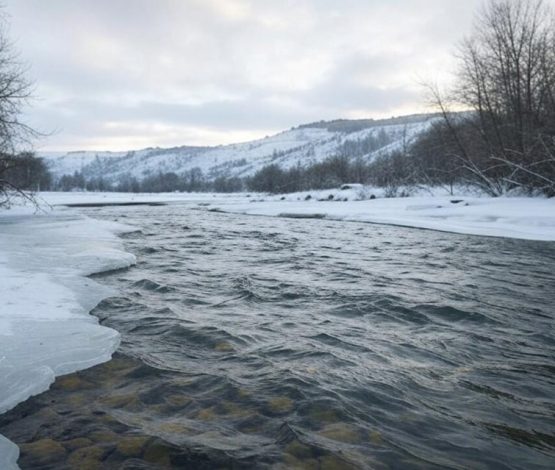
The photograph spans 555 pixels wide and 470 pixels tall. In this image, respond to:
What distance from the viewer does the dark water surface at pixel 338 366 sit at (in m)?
2.61

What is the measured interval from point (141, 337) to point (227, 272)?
3643 millimetres

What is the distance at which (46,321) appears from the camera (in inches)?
179

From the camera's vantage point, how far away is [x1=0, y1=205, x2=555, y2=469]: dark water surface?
2.61m

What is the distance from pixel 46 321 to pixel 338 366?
3188 mm

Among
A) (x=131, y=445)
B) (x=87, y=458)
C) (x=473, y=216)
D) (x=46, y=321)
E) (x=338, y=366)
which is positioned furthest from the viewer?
(x=473, y=216)

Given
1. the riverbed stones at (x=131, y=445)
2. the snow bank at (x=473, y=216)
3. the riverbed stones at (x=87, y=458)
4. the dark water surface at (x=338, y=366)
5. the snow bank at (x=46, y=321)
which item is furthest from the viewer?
the snow bank at (x=473, y=216)

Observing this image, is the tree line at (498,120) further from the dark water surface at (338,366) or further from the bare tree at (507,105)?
the dark water surface at (338,366)

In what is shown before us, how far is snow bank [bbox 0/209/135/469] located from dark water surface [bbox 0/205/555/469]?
0.26 metres

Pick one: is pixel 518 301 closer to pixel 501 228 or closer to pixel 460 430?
pixel 460 430

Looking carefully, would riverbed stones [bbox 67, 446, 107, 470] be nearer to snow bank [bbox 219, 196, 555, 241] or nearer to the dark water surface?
the dark water surface

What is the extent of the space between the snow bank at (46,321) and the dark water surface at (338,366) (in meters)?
0.26

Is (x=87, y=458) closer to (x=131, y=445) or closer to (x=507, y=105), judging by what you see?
(x=131, y=445)

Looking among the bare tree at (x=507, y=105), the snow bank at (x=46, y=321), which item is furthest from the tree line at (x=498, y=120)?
the snow bank at (x=46, y=321)

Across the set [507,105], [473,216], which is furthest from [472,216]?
[507,105]
